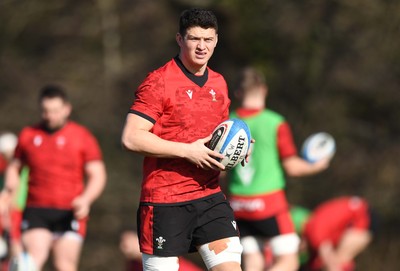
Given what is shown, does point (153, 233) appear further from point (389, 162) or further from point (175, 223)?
point (389, 162)

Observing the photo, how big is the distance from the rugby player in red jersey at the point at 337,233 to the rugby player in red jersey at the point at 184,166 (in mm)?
5424

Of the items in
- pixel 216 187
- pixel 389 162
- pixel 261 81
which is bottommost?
pixel 389 162

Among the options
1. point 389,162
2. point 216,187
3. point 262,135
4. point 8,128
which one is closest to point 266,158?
point 262,135

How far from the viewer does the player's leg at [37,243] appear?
9.35m

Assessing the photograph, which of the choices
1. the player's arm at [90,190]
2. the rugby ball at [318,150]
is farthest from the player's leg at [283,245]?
the player's arm at [90,190]

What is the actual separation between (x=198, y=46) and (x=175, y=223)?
1.09 m

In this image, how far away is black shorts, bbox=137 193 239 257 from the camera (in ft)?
21.3

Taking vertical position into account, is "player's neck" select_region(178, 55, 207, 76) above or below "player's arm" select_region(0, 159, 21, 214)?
above

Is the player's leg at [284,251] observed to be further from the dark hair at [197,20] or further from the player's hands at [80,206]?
the dark hair at [197,20]

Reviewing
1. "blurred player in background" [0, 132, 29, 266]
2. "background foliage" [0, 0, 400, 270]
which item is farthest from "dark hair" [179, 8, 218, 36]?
"background foliage" [0, 0, 400, 270]

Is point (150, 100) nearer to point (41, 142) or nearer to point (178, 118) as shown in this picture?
point (178, 118)

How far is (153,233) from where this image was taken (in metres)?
6.51

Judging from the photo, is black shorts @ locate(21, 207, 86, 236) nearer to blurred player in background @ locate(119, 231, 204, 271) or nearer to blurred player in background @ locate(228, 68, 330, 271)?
blurred player in background @ locate(119, 231, 204, 271)

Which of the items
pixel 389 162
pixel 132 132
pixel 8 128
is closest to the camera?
pixel 132 132
